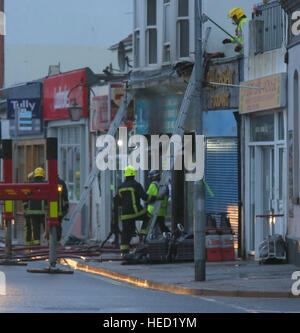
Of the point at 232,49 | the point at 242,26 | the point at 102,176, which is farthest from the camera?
the point at 102,176

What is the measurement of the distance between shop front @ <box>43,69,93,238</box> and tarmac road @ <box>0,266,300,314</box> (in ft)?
51.7

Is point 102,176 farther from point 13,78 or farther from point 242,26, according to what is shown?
point 13,78

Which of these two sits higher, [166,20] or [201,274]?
[166,20]

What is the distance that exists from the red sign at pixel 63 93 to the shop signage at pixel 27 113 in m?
0.59

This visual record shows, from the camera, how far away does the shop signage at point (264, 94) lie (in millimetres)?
23938

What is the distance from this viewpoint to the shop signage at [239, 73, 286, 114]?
23938 millimetres

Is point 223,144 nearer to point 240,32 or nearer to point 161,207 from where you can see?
point 161,207

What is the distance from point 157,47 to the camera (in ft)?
101

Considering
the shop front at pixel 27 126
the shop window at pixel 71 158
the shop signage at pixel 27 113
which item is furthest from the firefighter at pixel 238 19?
the shop signage at pixel 27 113

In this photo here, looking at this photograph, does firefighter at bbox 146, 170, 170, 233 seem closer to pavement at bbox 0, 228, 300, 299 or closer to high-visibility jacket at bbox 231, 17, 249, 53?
pavement at bbox 0, 228, 300, 299

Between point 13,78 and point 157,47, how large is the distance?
18.9 m

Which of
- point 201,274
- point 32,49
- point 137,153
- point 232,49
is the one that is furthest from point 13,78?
point 201,274

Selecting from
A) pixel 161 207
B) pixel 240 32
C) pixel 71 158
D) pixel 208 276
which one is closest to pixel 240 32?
pixel 240 32

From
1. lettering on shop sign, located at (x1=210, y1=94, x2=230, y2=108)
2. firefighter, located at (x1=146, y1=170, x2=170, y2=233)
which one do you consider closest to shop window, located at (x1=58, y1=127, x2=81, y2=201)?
firefighter, located at (x1=146, y1=170, x2=170, y2=233)
